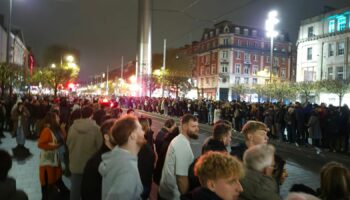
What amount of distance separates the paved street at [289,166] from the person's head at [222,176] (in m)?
4.76

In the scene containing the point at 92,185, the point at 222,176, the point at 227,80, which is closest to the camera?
the point at 222,176

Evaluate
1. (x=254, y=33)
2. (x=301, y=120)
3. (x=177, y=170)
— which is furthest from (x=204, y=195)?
(x=254, y=33)

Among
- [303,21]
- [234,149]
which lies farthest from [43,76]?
[234,149]

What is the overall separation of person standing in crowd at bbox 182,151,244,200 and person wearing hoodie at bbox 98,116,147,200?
517 millimetres

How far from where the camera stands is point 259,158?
3658mm

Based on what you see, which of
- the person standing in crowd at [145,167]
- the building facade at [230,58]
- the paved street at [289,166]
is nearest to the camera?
the person standing in crowd at [145,167]

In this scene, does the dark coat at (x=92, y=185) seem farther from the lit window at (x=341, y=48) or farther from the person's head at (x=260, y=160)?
the lit window at (x=341, y=48)

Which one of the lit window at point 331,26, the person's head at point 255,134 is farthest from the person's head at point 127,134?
the lit window at point 331,26

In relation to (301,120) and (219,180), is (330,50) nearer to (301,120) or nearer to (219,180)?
(301,120)

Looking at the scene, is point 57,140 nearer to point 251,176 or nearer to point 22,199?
point 22,199

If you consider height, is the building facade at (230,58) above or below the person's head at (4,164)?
above

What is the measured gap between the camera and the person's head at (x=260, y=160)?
3.63m

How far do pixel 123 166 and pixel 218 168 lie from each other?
32.3 inches

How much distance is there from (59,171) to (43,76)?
44.8 metres
